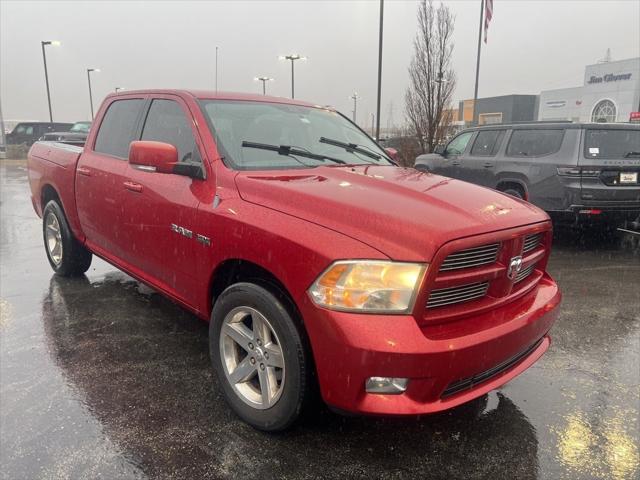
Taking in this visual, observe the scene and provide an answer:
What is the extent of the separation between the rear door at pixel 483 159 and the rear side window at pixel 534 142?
30 cm

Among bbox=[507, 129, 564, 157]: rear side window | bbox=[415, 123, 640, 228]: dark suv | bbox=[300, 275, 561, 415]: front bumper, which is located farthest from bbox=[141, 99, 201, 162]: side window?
bbox=[507, 129, 564, 157]: rear side window

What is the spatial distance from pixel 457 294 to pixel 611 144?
5821mm

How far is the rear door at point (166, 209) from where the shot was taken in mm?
3061

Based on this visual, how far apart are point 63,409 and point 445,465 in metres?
2.16

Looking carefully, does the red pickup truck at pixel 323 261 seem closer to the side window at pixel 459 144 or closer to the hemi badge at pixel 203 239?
the hemi badge at pixel 203 239

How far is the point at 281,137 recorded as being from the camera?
136 inches

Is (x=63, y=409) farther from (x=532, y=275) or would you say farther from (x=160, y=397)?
(x=532, y=275)

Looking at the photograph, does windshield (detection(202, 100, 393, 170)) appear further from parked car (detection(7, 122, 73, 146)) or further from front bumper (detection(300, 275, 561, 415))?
parked car (detection(7, 122, 73, 146))

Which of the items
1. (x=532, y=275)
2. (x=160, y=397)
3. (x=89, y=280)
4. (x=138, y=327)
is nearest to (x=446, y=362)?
(x=532, y=275)

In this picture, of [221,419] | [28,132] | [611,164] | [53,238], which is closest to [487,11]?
[611,164]

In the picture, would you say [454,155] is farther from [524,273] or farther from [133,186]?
[133,186]

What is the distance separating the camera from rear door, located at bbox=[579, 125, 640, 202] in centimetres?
667

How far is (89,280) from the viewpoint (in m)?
5.29

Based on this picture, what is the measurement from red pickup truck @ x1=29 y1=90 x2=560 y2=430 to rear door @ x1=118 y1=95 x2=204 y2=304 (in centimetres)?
1
